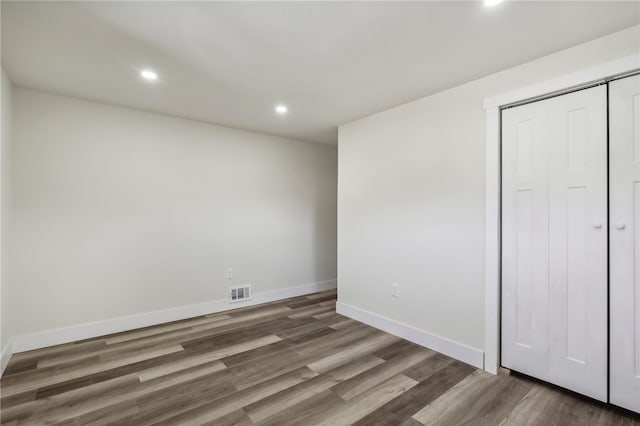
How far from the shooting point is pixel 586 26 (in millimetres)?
1861

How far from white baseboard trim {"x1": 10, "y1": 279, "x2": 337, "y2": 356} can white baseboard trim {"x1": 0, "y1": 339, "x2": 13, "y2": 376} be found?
10 millimetres

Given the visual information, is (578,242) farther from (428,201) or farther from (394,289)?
(394,289)

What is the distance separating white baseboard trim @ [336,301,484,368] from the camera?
2590mm

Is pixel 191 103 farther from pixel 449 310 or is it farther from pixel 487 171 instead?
pixel 449 310

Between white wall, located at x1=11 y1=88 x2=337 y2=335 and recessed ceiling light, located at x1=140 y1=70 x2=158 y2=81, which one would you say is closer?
recessed ceiling light, located at x1=140 y1=70 x2=158 y2=81

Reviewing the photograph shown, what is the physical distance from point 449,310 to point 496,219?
0.94m

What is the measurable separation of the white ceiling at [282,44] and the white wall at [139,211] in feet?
1.52

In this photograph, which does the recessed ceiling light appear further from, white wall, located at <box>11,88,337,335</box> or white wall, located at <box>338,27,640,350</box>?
white wall, located at <box>338,27,640,350</box>

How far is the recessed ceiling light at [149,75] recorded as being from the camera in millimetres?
2479

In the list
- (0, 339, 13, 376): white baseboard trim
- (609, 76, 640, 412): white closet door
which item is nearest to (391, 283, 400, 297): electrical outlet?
(609, 76, 640, 412): white closet door

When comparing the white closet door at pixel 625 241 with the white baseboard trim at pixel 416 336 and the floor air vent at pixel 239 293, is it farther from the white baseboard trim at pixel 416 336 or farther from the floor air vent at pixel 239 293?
the floor air vent at pixel 239 293

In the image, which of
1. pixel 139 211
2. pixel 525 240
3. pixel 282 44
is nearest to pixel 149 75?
pixel 282 44

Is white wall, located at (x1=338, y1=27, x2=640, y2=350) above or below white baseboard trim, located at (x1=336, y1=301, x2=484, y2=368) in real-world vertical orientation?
above

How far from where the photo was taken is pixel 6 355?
8.30ft
